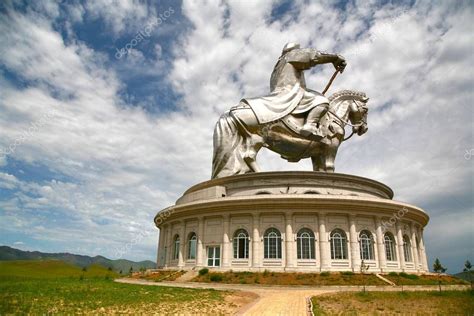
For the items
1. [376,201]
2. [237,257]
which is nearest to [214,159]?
[237,257]

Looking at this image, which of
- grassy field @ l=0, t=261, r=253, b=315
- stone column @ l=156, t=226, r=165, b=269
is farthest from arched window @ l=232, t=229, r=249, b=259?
stone column @ l=156, t=226, r=165, b=269

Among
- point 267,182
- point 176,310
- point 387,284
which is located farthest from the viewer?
point 267,182

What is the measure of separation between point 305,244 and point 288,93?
623 inches

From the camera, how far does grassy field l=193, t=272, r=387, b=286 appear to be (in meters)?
22.5

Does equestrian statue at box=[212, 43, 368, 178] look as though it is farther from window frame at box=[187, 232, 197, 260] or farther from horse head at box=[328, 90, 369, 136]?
window frame at box=[187, 232, 197, 260]

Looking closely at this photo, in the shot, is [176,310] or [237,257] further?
[237,257]

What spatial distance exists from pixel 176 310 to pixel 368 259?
1932 centimetres

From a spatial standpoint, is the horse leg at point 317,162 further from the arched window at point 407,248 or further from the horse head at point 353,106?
the arched window at point 407,248

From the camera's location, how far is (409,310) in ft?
45.5

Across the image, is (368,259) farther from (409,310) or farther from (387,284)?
(409,310)

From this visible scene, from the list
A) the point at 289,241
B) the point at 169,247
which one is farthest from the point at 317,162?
the point at 169,247

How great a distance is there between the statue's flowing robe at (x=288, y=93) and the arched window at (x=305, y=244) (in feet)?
38.5

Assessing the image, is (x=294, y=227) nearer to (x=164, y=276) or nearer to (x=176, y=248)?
(x=164, y=276)

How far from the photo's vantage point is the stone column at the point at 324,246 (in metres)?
26.4
